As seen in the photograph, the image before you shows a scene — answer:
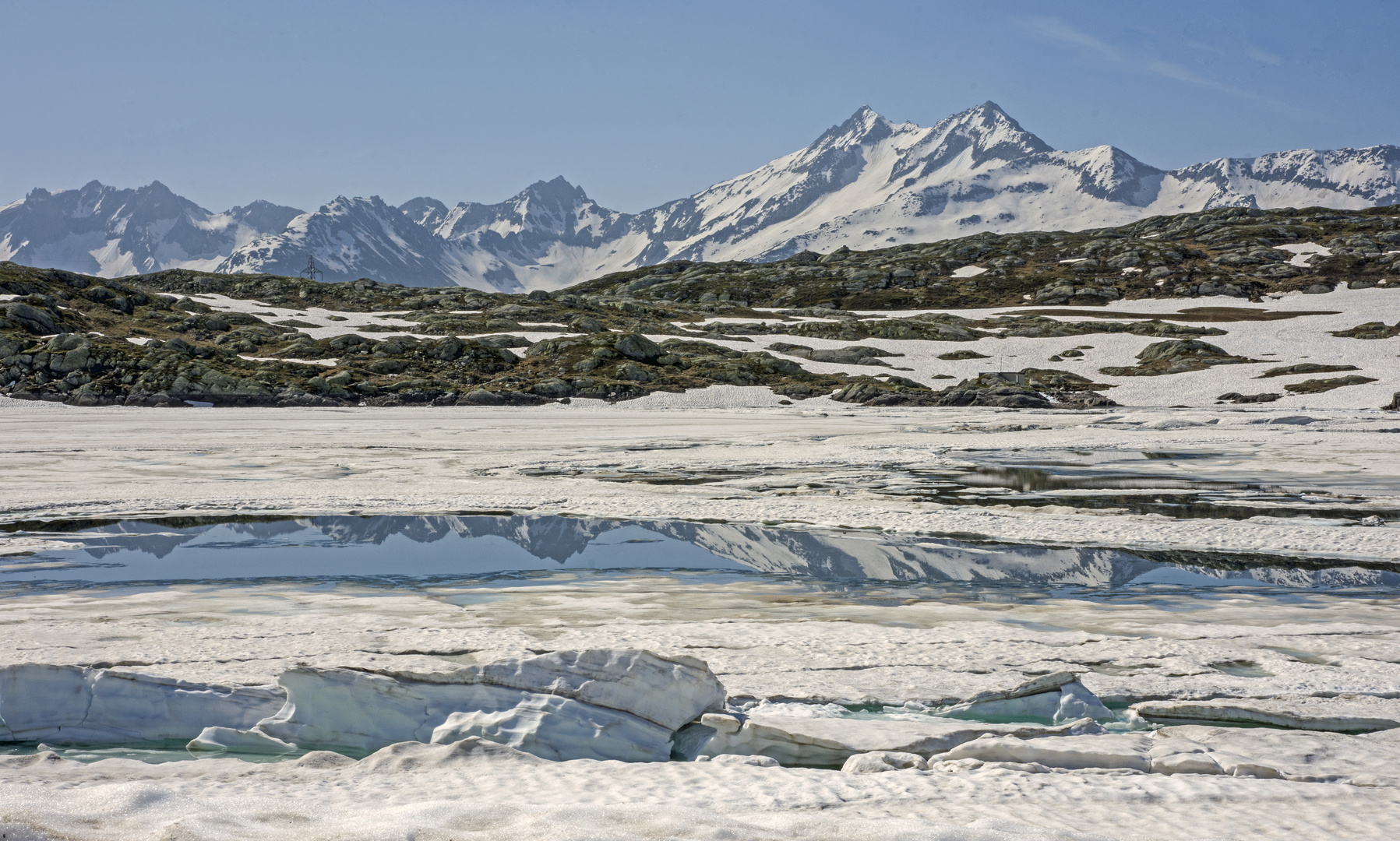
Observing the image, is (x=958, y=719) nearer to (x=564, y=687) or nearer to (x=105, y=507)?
(x=564, y=687)

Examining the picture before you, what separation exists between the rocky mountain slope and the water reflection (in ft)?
135

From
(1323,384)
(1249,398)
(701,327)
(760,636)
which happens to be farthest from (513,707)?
(701,327)

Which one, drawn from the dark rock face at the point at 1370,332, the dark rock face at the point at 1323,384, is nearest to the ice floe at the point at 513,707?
the dark rock face at the point at 1323,384

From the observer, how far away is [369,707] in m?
5.91

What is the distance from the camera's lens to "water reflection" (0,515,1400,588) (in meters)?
10.9

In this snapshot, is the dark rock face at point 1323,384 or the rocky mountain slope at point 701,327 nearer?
the dark rock face at point 1323,384

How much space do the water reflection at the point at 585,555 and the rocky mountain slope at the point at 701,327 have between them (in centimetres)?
4128

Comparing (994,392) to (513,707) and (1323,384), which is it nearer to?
(1323,384)

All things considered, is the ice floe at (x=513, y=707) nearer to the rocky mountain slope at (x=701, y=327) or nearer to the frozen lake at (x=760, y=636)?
the frozen lake at (x=760, y=636)

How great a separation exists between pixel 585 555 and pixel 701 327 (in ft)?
247

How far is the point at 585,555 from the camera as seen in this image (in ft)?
41.3

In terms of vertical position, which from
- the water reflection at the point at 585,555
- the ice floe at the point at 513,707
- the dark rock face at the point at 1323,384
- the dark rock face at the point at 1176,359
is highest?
the dark rock face at the point at 1176,359

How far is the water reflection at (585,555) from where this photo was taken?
10898 millimetres


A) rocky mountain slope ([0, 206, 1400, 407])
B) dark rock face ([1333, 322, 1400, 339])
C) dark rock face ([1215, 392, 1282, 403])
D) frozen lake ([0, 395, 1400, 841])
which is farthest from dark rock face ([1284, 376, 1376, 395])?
frozen lake ([0, 395, 1400, 841])
